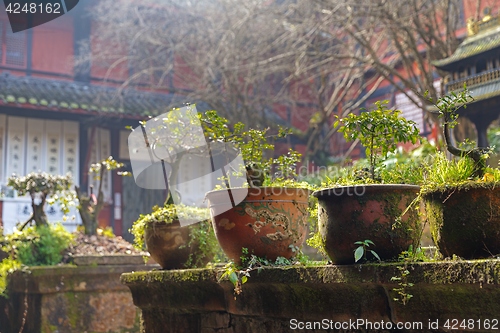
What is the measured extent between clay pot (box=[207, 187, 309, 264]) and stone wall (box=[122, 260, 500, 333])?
0.21m

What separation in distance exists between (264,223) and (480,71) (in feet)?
20.1

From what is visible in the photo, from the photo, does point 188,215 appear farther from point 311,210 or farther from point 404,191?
point 404,191

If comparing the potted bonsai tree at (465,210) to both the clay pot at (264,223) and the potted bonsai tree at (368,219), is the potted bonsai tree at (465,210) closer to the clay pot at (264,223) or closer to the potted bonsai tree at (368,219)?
the potted bonsai tree at (368,219)

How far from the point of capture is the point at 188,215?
4387 millimetres

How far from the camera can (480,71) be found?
8383mm

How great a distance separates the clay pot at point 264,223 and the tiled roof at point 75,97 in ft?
31.4

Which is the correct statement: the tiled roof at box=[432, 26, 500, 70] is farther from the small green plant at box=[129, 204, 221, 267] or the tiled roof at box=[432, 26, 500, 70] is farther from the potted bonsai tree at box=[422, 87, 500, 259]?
the potted bonsai tree at box=[422, 87, 500, 259]

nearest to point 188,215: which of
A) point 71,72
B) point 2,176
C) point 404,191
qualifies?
point 404,191

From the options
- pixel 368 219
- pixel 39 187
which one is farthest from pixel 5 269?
pixel 368 219

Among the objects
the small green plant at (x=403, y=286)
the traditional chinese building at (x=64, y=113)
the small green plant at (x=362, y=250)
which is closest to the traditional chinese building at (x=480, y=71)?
the small green plant at (x=362, y=250)

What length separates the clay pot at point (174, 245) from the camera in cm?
432

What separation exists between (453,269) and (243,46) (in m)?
10.6

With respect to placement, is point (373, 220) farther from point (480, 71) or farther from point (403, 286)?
point (480, 71)

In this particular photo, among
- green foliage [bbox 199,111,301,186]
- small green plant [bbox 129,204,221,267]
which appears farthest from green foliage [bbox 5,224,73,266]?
green foliage [bbox 199,111,301,186]
